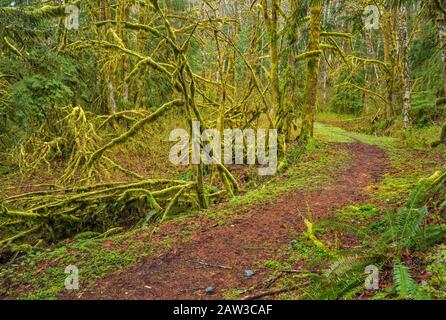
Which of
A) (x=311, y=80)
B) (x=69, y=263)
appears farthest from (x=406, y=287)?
(x=311, y=80)

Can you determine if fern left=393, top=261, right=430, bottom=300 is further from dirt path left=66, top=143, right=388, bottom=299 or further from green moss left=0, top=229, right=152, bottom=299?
green moss left=0, top=229, right=152, bottom=299

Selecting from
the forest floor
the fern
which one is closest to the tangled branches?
the forest floor

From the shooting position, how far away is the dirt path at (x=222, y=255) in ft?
14.9

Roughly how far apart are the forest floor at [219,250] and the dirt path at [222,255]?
13 millimetres

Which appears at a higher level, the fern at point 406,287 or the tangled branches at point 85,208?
the fern at point 406,287

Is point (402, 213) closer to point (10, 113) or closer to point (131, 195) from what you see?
point (131, 195)

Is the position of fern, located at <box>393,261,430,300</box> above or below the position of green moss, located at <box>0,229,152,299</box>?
above

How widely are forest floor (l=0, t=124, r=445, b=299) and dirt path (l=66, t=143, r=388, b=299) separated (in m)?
0.01

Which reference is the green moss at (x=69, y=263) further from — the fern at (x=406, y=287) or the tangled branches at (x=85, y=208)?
the fern at (x=406, y=287)

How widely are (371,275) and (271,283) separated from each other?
109 centimetres

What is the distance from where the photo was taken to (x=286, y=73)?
12047mm

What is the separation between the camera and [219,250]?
5.41m

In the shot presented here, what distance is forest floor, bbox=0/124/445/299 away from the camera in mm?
4586

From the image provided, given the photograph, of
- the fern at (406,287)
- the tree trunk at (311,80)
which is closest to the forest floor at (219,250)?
the fern at (406,287)
